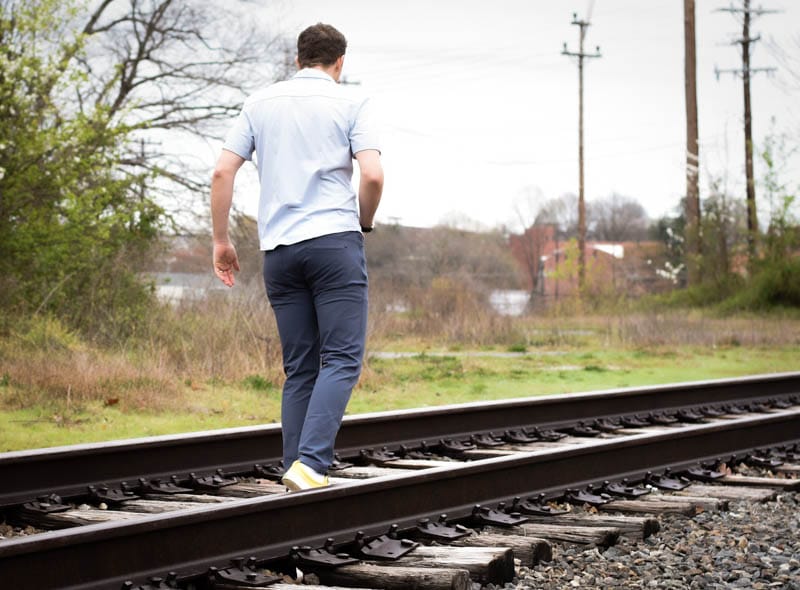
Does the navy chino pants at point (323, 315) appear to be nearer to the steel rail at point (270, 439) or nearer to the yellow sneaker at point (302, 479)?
the yellow sneaker at point (302, 479)

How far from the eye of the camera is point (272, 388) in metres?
10.9

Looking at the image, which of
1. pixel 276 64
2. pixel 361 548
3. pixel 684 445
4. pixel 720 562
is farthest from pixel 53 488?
pixel 276 64

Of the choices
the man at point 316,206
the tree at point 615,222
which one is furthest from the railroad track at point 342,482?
the tree at point 615,222

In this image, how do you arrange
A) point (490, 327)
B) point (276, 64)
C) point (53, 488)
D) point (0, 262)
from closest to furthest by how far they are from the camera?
point (53, 488) < point (0, 262) < point (490, 327) < point (276, 64)

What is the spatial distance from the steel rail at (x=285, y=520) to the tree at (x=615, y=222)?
84.7m

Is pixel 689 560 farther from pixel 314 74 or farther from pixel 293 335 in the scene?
pixel 314 74

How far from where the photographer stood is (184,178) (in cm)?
2223

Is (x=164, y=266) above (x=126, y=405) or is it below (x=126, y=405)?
above

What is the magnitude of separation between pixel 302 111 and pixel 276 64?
1947 centimetres

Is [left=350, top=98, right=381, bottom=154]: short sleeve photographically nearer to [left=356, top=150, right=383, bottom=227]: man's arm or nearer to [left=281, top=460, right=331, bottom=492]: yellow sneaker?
[left=356, top=150, right=383, bottom=227]: man's arm

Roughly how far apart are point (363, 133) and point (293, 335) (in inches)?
37.8

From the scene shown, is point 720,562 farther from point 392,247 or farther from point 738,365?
point 392,247

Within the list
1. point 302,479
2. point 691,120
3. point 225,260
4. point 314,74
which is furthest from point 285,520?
point 691,120

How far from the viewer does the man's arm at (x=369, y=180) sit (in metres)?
4.69
